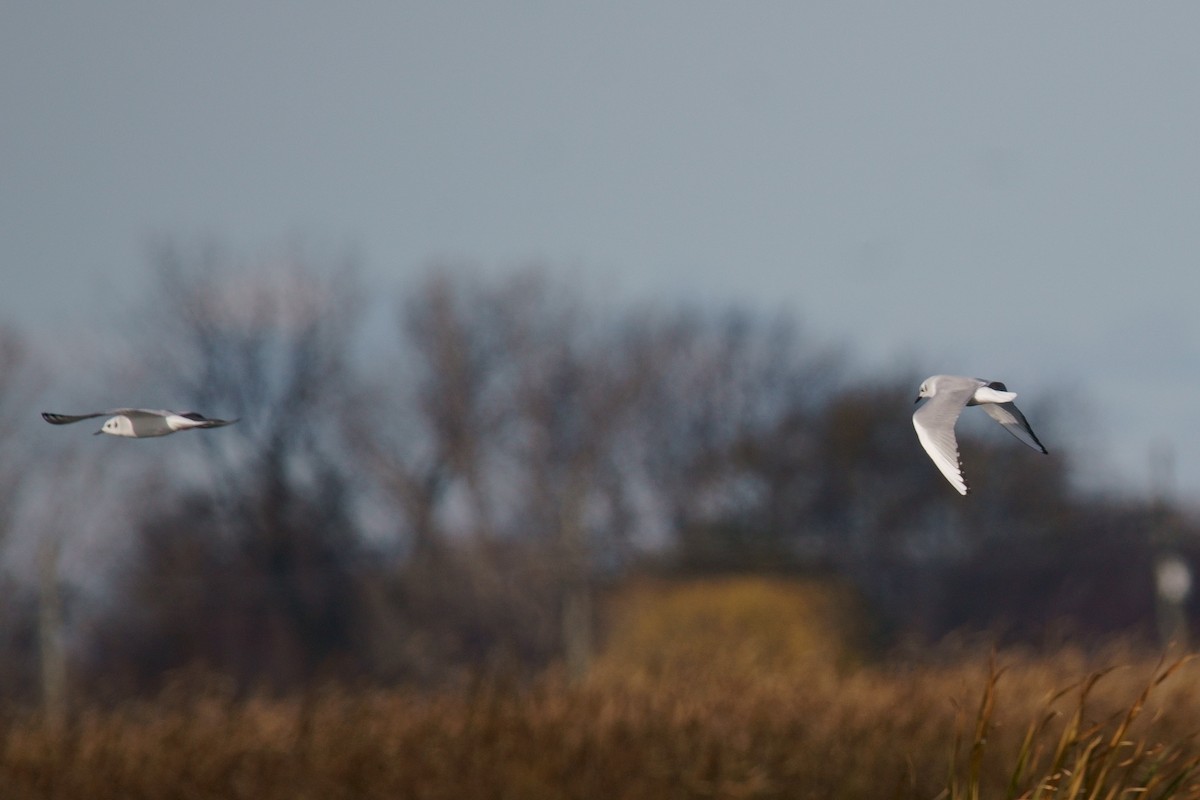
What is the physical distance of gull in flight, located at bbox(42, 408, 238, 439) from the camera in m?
1.30

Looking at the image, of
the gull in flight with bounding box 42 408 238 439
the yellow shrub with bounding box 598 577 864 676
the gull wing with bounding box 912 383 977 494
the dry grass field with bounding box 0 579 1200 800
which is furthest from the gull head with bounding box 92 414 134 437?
the yellow shrub with bounding box 598 577 864 676

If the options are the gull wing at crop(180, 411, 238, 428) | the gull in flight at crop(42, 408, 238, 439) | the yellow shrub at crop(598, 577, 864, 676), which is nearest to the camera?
the gull wing at crop(180, 411, 238, 428)

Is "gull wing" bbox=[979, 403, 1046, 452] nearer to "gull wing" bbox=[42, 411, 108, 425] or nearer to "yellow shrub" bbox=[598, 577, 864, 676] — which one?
"gull wing" bbox=[42, 411, 108, 425]

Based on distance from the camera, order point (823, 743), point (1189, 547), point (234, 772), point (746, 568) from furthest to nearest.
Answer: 1. point (1189, 547)
2. point (746, 568)
3. point (823, 743)
4. point (234, 772)

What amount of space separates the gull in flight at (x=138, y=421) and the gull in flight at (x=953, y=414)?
21.8 inches

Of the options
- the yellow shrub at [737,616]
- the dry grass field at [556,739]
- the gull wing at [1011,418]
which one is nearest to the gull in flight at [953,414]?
the gull wing at [1011,418]

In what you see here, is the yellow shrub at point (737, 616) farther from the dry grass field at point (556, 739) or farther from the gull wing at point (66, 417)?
the gull wing at point (66, 417)

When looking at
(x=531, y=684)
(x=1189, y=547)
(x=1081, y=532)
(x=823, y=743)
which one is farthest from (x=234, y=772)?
(x=1189, y=547)

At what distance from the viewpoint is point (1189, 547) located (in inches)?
1097

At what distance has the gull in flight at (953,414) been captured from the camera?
4.01 ft

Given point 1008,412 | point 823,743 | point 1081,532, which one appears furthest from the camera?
point 1081,532

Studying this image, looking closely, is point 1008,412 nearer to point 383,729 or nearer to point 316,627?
point 383,729

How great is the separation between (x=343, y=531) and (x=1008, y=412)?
2774 cm

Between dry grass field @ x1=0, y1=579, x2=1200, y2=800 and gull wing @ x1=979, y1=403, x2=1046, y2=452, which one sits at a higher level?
gull wing @ x1=979, y1=403, x2=1046, y2=452
